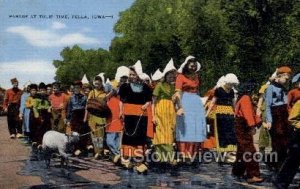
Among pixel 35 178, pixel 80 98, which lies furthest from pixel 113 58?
pixel 35 178

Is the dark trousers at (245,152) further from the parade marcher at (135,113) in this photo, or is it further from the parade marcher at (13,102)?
the parade marcher at (13,102)

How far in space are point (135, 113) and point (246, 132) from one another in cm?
200

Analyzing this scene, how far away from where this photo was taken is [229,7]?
37.0 metres

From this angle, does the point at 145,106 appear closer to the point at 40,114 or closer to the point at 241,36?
the point at 40,114

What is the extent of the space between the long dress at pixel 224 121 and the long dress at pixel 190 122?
1.39 feet

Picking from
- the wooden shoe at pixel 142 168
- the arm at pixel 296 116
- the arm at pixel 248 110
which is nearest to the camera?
the arm at pixel 296 116

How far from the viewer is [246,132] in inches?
395

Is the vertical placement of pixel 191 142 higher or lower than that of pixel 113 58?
lower

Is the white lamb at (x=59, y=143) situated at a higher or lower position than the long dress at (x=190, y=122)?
lower

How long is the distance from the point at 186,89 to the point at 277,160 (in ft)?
6.69

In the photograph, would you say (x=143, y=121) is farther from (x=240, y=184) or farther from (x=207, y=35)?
(x=207, y=35)

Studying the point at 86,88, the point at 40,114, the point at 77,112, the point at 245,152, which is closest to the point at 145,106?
the point at 245,152

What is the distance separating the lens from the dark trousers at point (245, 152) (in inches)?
384

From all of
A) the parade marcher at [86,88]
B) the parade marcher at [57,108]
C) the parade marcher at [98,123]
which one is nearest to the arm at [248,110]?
the parade marcher at [98,123]
